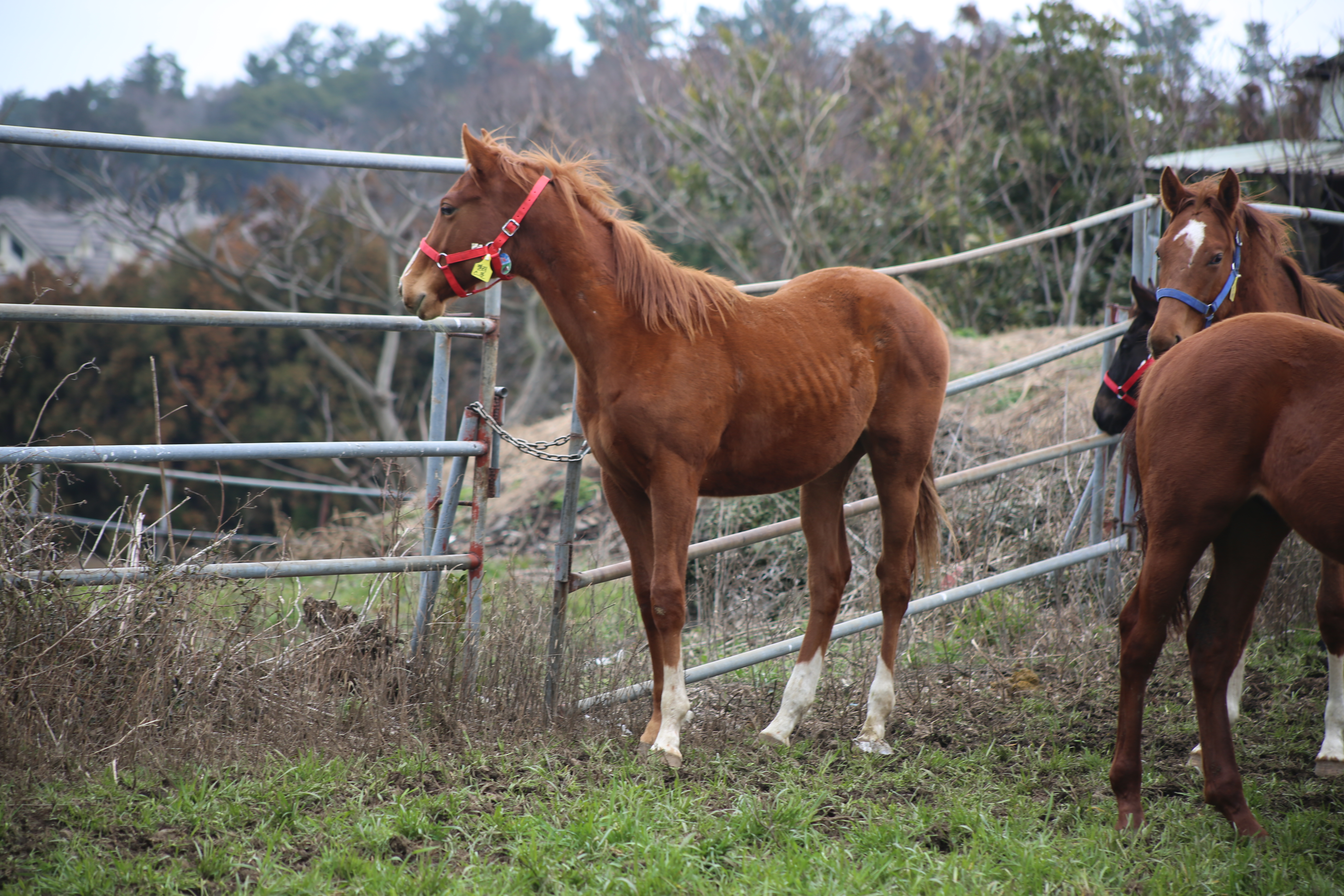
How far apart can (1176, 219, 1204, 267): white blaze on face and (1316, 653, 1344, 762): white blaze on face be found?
1673 millimetres

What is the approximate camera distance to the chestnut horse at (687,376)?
3.17 metres

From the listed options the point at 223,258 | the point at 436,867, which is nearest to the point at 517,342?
A: the point at 223,258

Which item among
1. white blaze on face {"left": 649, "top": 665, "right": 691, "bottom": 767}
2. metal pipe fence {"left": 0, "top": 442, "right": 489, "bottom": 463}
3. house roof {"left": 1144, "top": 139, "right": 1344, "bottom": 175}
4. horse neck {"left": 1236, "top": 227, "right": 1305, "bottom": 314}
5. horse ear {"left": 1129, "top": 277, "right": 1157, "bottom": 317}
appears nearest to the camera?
metal pipe fence {"left": 0, "top": 442, "right": 489, "bottom": 463}

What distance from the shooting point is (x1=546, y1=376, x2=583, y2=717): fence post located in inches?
140

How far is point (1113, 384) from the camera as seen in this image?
14.8 ft

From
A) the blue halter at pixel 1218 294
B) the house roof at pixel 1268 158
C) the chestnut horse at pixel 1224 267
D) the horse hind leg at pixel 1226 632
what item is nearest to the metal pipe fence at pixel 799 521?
the chestnut horse at pixel 1224 267

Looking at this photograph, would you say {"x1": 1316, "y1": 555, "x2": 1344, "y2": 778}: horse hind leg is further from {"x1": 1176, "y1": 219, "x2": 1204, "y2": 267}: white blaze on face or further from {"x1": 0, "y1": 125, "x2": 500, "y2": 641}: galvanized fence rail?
{"x1": 0, "y1": 125, "x2": 500, "y2": 641}: galvanized fence rail

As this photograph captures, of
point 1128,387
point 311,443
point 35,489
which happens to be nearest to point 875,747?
point 1128,387

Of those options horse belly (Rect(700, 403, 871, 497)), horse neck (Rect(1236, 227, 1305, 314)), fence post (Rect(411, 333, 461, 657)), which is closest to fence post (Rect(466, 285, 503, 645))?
fence post (Rect(411, 333, 461, 657))

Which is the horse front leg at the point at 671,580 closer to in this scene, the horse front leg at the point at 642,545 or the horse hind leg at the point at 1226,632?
the horse front leg at the point at 642,545

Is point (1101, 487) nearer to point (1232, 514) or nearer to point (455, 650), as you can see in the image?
point (1232, 514)

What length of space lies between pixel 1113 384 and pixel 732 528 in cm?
301

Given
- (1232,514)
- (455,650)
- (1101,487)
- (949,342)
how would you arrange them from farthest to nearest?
1. (949,342)
2. (1101,487)
3. (455,650)
4. (1232,514)

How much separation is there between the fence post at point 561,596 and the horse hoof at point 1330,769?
2.74 meters
